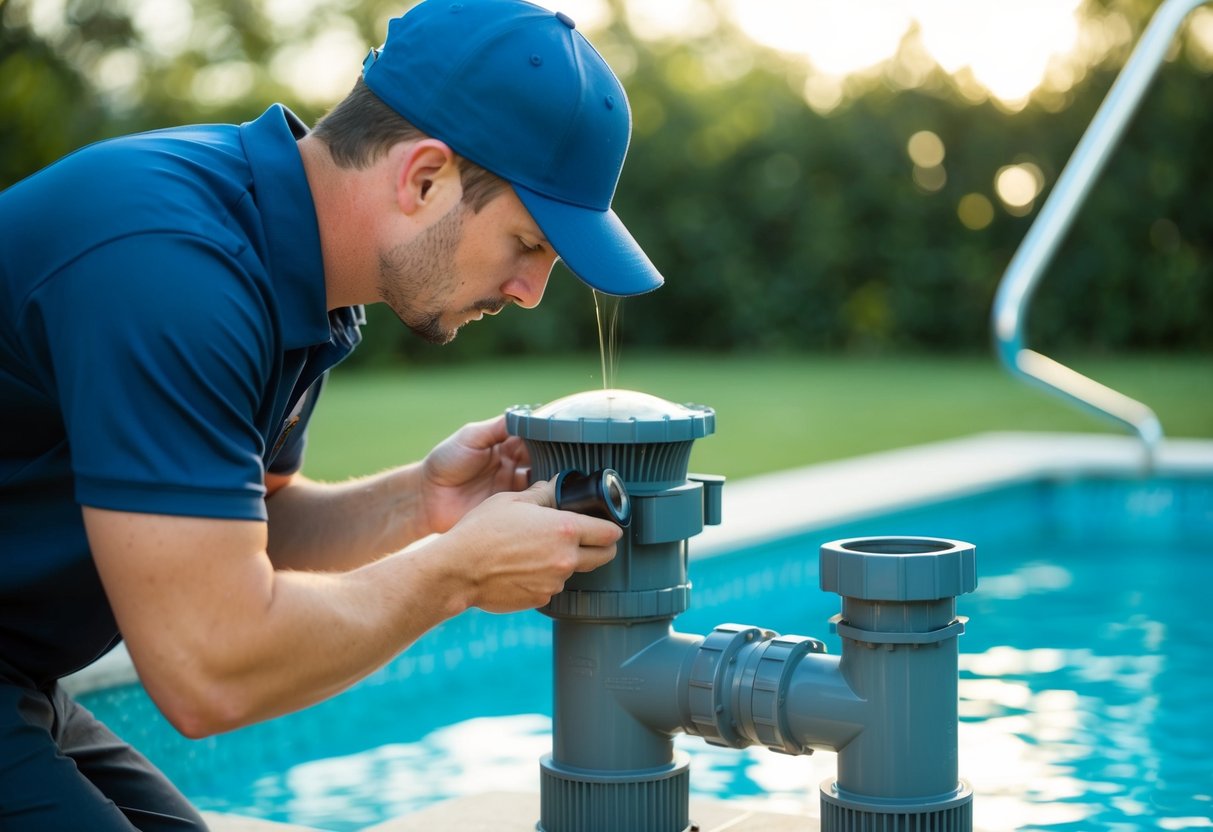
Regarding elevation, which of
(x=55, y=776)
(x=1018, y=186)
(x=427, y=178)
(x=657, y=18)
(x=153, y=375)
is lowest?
(x=55, y=776)

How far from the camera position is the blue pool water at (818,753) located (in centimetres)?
330

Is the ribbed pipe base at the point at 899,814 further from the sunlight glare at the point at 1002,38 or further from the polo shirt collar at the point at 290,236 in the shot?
the sunlight glare at the point at 1002,38

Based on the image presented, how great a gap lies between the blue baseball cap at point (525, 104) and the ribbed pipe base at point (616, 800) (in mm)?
757

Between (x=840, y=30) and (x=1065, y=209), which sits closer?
(x=1065, y=209)

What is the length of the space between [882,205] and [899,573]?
14645 millimetres

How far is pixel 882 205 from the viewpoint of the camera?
52.6ft

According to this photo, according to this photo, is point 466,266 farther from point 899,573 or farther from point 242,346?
point 899,573

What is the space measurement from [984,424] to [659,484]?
807 centimetres

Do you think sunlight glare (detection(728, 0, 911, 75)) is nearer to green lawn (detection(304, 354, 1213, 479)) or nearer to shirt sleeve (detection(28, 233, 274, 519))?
green lawn (detection(304, 354, 1213, 479))

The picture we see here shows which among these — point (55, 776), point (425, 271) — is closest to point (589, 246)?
point (425, 271)

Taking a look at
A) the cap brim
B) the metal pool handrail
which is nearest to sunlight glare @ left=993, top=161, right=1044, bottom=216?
the metal pool handrail

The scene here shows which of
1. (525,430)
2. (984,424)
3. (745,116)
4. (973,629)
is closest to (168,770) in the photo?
(525,430)

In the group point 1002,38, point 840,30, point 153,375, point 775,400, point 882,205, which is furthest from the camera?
point 840,30

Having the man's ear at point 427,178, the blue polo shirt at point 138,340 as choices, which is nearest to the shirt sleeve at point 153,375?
the blue polo shirt at point 138,340
